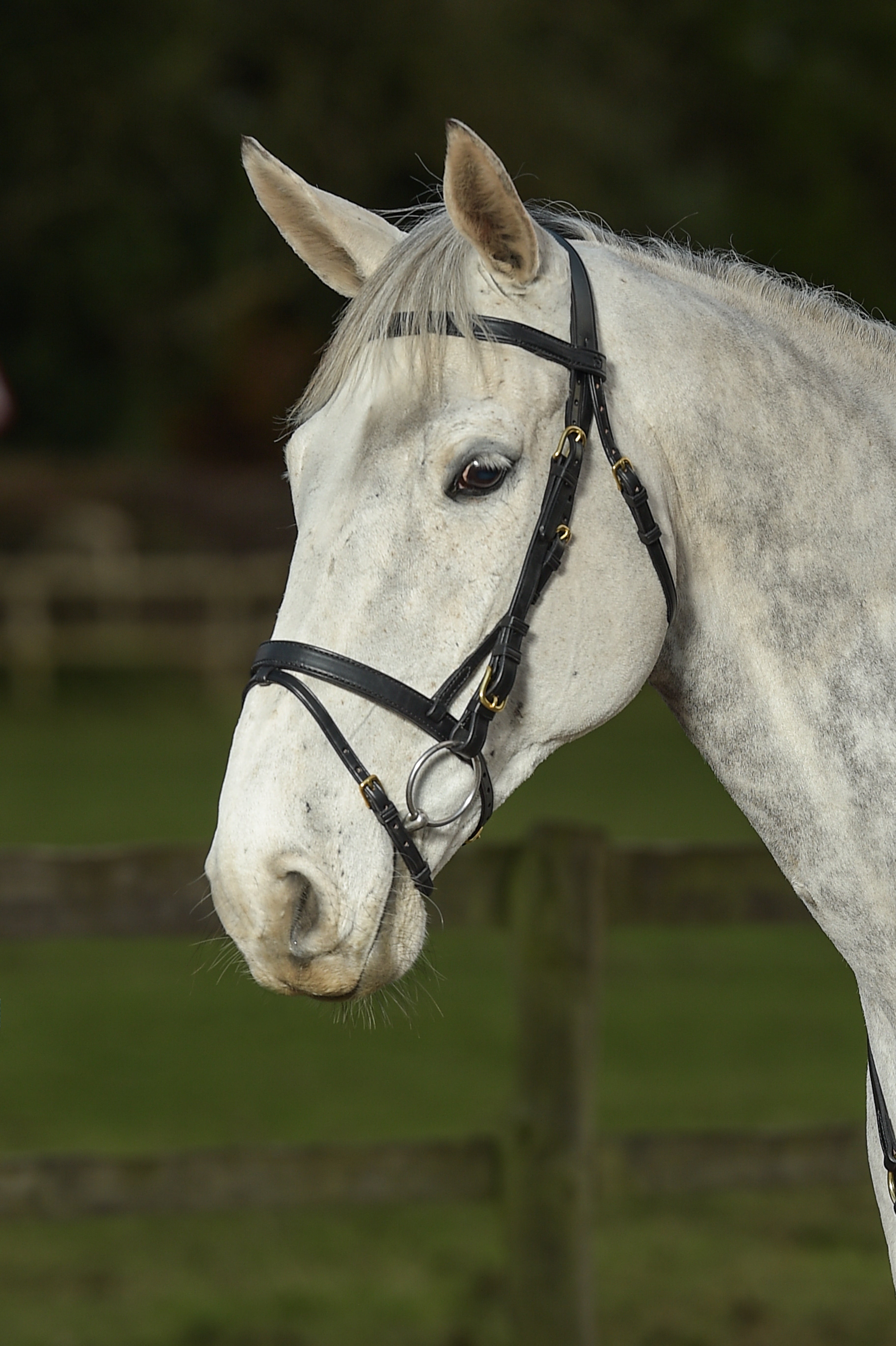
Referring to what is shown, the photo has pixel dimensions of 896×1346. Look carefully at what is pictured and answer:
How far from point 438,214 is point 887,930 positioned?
1242 millimetres

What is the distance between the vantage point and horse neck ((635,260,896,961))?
1982mm

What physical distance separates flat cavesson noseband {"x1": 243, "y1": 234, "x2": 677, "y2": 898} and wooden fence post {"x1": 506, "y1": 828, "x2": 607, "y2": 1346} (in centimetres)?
166

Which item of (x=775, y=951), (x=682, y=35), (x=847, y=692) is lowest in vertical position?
(x=775, y=951)

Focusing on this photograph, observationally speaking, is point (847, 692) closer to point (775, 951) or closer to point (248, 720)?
point (248, 720)

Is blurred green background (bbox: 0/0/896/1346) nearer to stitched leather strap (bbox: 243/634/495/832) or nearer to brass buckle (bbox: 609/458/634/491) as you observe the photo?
stitched leather strap (bbox: 243/634/495/832)

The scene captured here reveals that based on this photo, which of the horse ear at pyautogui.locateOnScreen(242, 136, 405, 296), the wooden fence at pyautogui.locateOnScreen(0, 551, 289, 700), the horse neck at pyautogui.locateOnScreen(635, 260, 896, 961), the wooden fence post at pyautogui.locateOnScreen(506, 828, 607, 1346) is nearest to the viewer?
the horse neck at pyautogui.locateOnScreen(635, 260, 896, 961)

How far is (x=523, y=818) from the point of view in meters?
11.5

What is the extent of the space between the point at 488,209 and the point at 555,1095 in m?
2.35

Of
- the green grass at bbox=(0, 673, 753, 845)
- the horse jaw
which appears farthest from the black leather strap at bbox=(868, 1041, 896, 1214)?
the green grass at bbox=(0, 673, 753, 845)

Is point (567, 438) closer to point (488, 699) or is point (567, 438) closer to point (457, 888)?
point (488, 699)

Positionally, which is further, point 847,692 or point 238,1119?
point 238,1119

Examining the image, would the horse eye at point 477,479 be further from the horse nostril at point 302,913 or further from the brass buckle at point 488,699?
the horse nostril at point 302,913

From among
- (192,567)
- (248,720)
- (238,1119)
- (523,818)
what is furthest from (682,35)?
(248,720)

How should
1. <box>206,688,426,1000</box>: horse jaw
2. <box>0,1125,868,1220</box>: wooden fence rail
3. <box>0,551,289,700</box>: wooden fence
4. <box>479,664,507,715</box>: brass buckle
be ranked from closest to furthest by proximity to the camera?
<box>206,688,426,1000</box>: horse jaw, <box>479,664,507,715</box>: brass buckle, <box>0,1125,868,1220</box>: wooden fence rail, <box>0,551,289,700</box>: wooden fence
